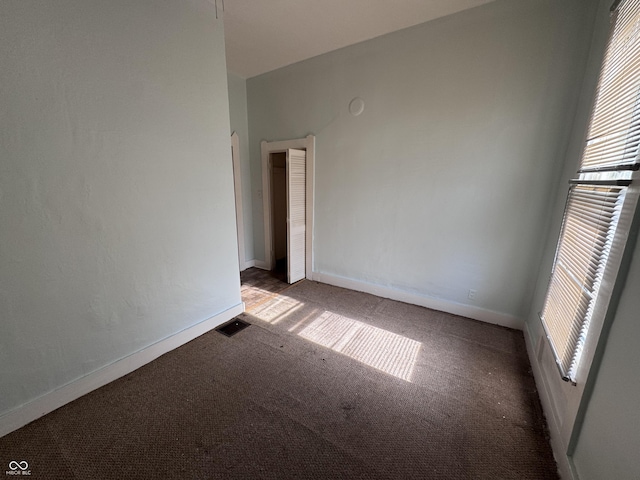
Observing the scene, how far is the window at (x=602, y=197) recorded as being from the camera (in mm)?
1131

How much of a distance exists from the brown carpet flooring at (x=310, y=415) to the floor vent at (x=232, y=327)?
82mm

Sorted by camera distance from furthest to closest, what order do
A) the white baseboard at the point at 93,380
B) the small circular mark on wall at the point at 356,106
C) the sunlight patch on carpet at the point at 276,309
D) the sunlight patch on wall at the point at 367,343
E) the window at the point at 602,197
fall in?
the small circular mark on wall at the point at 356,106, the sunlight patch on carpet at the point at 276,309, the sunlight patch on wall at the point at 367,343, the white baseboard at the point at 93,380, the window at the point at 602,197

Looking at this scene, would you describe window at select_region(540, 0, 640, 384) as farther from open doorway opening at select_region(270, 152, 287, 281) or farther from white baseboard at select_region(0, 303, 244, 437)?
open doorway opening at select_region(270, 152, 287, 281)

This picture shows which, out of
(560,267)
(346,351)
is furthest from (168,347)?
(560,267)

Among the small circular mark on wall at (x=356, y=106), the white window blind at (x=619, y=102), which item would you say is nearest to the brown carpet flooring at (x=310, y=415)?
the white window blind at (x=619, y=102)

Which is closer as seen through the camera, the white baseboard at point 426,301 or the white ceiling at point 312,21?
the white ceiling at point 312,21

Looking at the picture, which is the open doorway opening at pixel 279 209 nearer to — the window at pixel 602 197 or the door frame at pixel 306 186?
the door frame at pixel 306 186

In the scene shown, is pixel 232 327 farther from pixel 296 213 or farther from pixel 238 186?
pixel 238 186

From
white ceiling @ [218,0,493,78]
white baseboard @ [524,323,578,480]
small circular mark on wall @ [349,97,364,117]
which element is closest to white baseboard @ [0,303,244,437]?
white baseboard @ [524,323,578,480]

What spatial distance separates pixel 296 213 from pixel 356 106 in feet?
4.86

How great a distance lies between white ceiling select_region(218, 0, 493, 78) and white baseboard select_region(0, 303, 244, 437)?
9.37 feet

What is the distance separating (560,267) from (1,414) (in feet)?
11.7

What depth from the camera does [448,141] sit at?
2.45 metres

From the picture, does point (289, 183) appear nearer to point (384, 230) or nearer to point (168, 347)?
point (384, 230)
